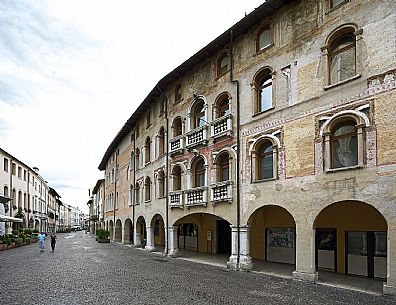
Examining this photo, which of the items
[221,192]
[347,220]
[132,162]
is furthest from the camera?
[132,162]

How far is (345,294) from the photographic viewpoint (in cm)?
1173

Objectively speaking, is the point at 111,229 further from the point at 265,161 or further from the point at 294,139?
the point at 294,139

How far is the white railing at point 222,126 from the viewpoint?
18.1 metres

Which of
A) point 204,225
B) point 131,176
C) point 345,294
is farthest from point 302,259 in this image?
point 131,176

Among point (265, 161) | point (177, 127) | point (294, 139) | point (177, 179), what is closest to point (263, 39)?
point (294, 139)

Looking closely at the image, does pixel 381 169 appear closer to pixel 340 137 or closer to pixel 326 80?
pixel 340 137

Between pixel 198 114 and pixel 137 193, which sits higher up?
pixel 198 114

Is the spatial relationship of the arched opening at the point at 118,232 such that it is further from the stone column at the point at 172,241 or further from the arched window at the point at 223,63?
the arched window at the point at 223,63

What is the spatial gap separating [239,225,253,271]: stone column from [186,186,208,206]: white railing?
3217 millimetres

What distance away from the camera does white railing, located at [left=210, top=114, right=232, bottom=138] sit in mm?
18094

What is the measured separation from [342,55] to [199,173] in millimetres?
10585

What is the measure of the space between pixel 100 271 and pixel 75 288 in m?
4.27

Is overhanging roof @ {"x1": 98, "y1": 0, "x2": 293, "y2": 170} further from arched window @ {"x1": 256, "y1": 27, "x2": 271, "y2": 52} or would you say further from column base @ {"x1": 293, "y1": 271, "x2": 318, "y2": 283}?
column base @ {"x1": 293, "y1": 271, "x2": 318, "y2": 283}

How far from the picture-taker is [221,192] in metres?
18.3
